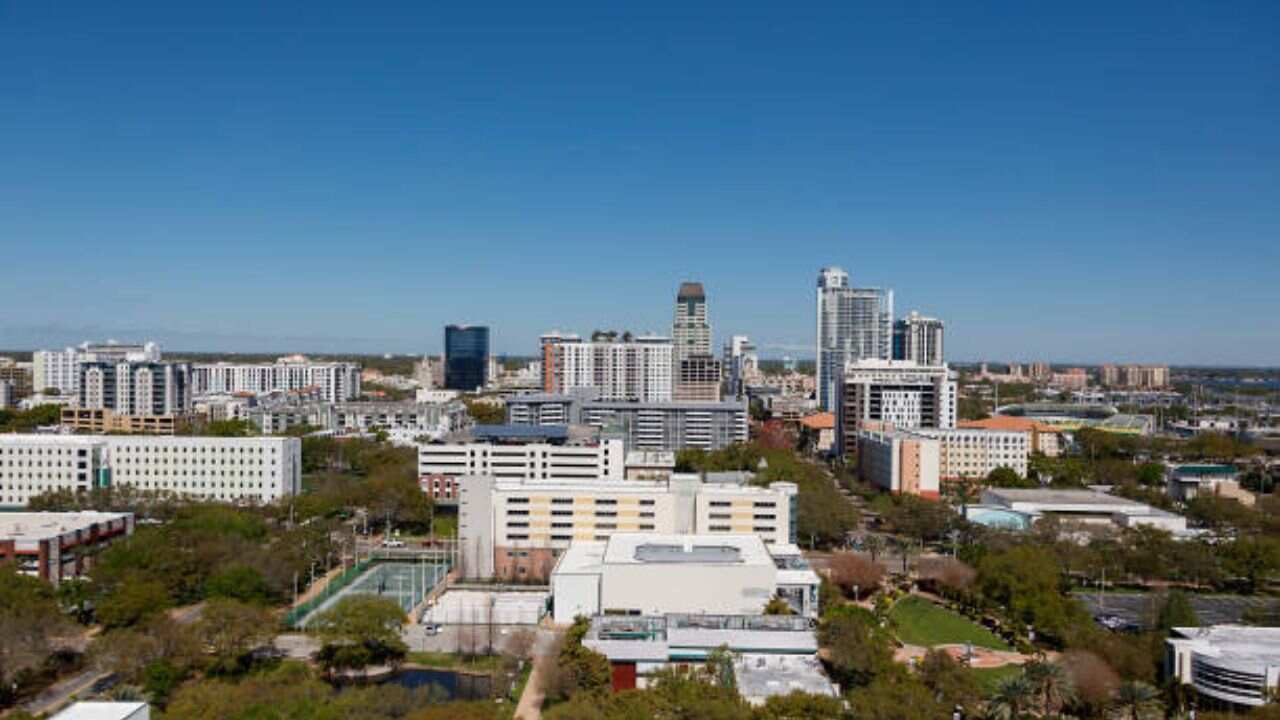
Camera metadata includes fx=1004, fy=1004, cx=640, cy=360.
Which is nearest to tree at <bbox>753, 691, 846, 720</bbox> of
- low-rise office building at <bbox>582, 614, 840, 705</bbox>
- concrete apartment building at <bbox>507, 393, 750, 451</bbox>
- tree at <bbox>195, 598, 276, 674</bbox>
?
low-rise office building at <bbox>582, 614, 840, 705</bbox>

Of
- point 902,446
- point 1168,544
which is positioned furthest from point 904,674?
point 902,446

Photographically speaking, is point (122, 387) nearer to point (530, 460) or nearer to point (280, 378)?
point (530, 460)

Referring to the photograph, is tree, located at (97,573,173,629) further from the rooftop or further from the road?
the rooftop

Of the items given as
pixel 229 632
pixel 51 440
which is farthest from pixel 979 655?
pixel 51 440

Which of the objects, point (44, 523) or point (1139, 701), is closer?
point (1139, 701)

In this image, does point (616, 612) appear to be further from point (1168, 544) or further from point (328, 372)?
point (328, 372)
